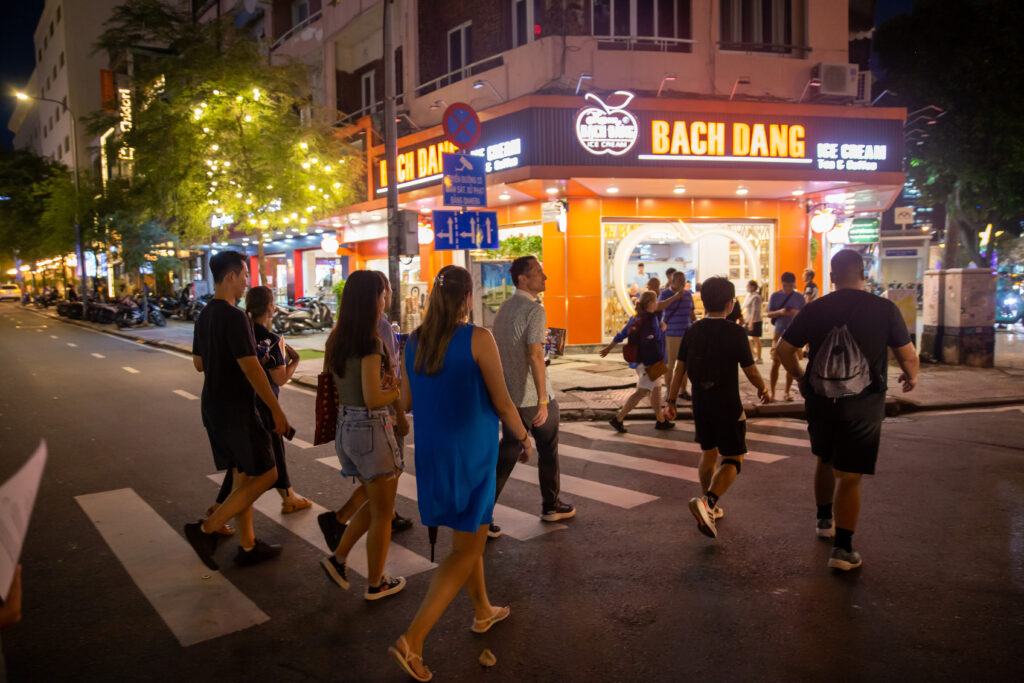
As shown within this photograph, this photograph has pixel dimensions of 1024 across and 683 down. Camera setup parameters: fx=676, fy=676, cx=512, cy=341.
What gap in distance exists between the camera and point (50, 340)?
78.1 feet

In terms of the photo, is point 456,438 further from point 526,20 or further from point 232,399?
point 526,20

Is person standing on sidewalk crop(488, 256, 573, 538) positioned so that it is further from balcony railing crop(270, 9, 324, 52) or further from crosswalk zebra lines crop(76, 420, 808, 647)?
balcony railing crop(270, 9, 324, 52)

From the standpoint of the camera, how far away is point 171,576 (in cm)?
445

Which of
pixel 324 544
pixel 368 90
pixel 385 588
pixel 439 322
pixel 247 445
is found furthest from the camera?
pixel 368 90

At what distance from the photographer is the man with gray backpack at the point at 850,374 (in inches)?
169

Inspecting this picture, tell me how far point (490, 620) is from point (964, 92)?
2251 cm

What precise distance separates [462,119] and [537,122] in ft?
12.5

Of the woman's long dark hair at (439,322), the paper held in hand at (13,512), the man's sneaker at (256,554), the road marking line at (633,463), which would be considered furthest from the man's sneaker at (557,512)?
the paper held in hand at (13,512)

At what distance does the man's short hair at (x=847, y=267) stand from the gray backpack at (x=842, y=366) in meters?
0.37

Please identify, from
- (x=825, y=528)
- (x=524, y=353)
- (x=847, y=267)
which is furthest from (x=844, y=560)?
(x=524, y=353)

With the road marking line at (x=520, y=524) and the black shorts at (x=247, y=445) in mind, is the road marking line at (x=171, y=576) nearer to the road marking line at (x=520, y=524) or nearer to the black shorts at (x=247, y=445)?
the black shorts at (x=247, y=445)

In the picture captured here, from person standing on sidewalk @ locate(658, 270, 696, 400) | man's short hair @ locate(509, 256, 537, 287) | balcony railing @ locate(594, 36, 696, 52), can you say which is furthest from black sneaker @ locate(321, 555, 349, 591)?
balcony railing @ locate(594, 36, 696, 52)

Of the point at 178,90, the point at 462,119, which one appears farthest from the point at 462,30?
the point at 462,119

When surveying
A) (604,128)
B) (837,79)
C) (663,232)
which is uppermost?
(837,79)
